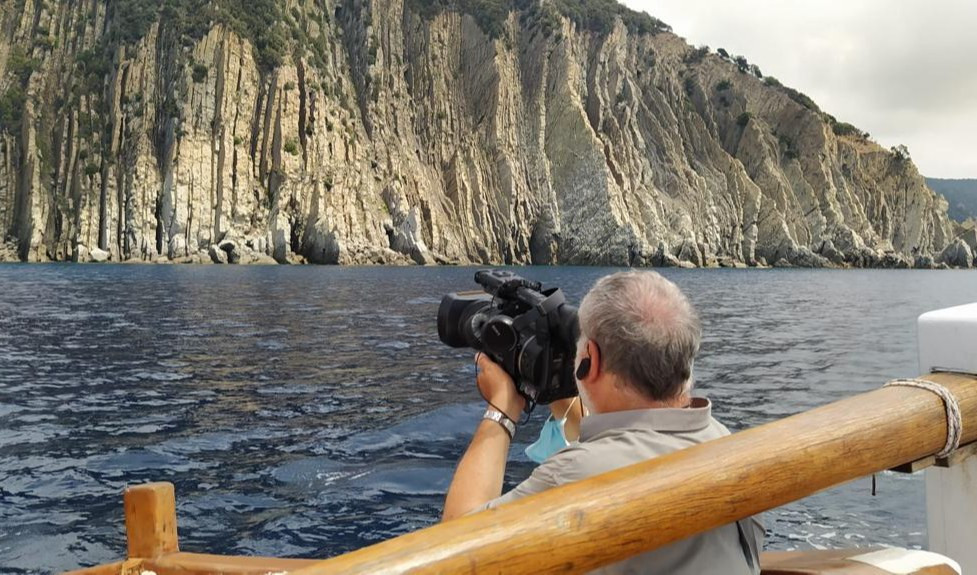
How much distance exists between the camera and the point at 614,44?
99312mm

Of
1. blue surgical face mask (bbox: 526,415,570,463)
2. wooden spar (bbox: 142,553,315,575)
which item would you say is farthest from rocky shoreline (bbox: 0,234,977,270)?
blue surgical face mask (bbox: 526,415,570,463)

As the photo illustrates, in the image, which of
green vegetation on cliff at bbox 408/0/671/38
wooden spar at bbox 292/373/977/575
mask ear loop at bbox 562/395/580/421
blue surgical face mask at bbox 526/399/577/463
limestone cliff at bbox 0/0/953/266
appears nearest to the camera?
wooden spar at bbox 292/373/977/575

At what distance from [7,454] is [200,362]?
19.8ft

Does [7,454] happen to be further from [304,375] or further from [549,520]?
[549,520]

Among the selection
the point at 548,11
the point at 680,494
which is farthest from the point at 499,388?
the point at 548,11

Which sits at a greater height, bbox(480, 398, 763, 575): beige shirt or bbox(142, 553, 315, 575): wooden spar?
bbox(480, 398, 763, 575): beige shirt

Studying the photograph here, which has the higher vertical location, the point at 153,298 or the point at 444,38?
the point at 444,38

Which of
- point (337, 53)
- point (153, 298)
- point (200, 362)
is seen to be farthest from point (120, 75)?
point (200, 362)

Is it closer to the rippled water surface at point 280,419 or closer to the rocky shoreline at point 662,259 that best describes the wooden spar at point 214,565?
the rippled water surface at point 280,419

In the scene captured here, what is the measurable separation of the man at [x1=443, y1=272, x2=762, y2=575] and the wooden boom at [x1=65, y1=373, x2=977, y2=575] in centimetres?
21

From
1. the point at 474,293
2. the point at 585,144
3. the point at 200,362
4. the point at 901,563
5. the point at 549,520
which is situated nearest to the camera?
the point at 549,520

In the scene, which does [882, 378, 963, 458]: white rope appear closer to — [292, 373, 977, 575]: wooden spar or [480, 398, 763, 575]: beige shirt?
[292, 373, 977, 575]: wooden spar

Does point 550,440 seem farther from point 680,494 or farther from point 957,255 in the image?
point 957,255

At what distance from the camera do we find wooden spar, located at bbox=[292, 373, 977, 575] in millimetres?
1459
